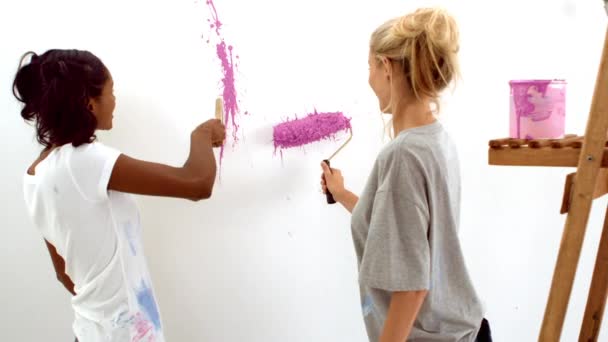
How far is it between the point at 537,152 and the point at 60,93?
70 centimetres

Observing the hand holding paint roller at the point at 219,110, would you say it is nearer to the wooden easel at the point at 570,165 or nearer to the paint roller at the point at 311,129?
the paint roller at the point at 311,129

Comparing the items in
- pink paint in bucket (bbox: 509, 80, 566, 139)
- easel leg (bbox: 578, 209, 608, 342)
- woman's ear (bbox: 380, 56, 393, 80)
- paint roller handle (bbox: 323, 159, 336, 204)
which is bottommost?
easel leg (bbox: 578, 209, 608, 342)

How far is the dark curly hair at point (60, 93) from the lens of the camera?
0.88 m

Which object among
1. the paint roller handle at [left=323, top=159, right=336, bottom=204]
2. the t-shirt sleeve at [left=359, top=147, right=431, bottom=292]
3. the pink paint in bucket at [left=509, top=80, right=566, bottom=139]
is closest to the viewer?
the t-shirt sleeve at [left=359, top=147, right=431, bottom=292]

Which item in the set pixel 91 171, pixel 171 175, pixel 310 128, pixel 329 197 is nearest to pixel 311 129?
pixel 310 128

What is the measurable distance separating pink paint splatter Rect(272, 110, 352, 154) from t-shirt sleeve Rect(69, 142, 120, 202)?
372 millimetres

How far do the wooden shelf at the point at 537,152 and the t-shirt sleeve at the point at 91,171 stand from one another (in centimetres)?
56

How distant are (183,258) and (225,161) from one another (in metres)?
0.22

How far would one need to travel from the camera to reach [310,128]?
45.2 inches

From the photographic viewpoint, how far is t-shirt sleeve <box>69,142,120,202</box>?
875mm

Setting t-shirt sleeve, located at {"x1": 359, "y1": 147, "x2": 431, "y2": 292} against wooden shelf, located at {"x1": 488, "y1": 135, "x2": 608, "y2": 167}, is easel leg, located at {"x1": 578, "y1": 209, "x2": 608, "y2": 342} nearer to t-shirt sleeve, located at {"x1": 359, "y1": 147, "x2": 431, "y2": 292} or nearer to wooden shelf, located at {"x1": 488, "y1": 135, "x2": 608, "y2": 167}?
wooden shelf, located at {"x1": 488, "y1": 135, "x2": 608, "y2": 167}

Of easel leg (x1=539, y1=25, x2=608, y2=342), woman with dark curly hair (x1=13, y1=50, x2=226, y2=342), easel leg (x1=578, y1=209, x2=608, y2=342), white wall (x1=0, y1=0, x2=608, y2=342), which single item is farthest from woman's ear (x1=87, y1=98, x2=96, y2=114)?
easel leg (x1=578, y1=209, x2=608, y2=342)

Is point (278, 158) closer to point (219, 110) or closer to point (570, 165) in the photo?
point (219, 110)

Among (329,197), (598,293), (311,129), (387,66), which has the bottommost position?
(598,293)
